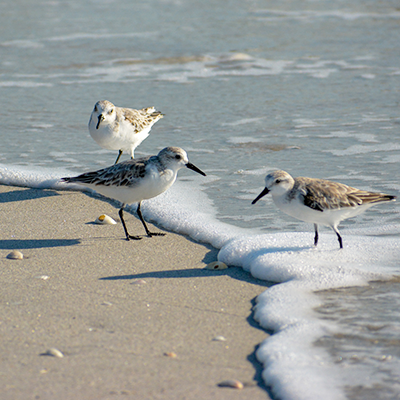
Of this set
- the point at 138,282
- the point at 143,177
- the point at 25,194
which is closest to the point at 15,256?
the point at 138,282

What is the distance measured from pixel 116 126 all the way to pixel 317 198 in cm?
335

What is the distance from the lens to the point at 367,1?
1852 cm

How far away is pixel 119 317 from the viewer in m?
3.68

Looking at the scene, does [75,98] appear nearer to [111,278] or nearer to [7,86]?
[7,86]

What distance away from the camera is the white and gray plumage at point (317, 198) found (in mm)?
4562

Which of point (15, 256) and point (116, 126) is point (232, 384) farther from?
point (116, 126)

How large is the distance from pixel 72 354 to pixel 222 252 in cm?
181

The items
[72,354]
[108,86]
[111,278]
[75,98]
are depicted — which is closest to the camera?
[72,354]

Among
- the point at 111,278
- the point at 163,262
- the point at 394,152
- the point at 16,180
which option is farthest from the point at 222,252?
the point at 394,152

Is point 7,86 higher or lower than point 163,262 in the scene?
higher

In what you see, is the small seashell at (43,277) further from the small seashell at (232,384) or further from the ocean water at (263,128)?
the small seashell at (232,384)

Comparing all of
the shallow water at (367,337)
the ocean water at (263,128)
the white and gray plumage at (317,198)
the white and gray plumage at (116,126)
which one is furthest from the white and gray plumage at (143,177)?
the shallow water at (367,337)

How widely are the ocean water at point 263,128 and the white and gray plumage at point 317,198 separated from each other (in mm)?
313

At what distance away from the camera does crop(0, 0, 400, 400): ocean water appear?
3.54 meters
